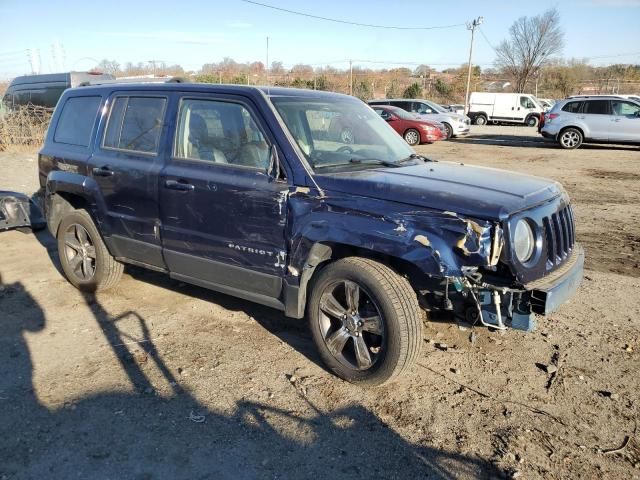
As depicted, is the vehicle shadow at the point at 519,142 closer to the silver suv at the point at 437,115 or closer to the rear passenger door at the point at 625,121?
the silver suv at the point at 437,115

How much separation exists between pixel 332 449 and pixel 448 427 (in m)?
0.71

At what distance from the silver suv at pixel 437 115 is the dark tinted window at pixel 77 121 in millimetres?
18973

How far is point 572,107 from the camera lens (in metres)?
18.2

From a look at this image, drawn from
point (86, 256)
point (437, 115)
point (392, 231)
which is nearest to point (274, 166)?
point (392, 231)

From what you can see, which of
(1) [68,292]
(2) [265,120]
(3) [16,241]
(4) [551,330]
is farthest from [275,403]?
(3) [16,241]

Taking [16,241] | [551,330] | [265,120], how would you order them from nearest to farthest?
1. [265,120]
2. [551,330]
3. [16,241]

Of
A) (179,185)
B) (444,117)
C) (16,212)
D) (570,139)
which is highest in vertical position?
(444,117)

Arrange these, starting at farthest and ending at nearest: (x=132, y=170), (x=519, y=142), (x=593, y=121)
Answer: (x=519, y=142) → (x=593, y=121) → (x=132, y=170)

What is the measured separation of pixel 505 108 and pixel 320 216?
109 ft

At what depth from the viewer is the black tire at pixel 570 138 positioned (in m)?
18.1

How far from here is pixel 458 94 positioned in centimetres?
5306

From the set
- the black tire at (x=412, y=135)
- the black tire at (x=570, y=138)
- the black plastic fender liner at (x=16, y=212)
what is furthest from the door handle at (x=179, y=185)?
the black tire at (x=570, y=138)

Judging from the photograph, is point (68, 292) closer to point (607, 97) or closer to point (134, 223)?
point (134, 223)

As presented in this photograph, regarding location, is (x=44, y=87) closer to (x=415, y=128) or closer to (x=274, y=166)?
(x=415, y=128)
